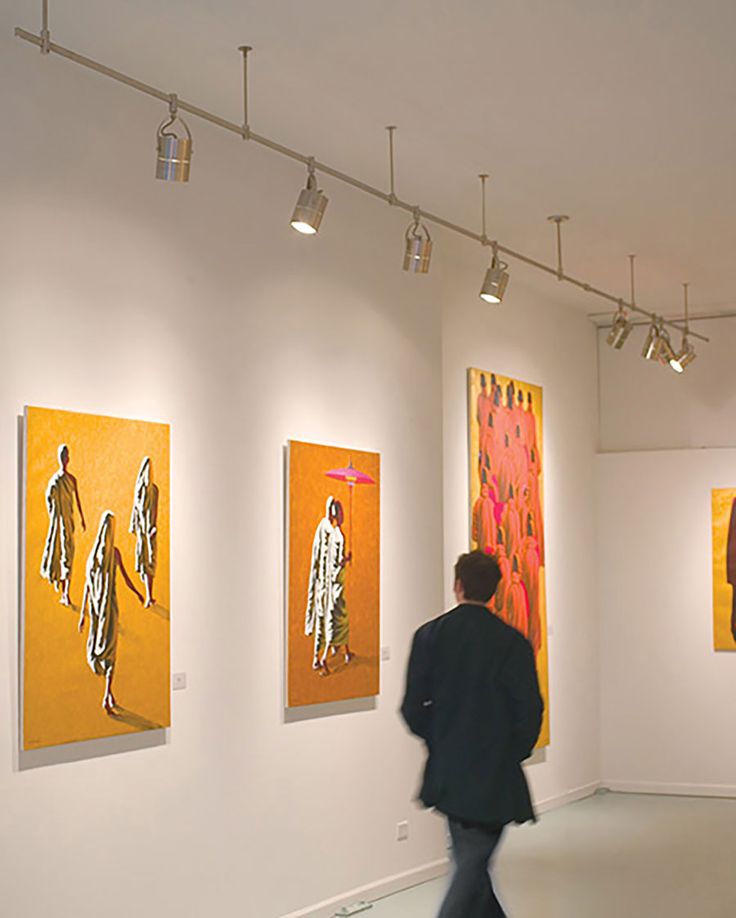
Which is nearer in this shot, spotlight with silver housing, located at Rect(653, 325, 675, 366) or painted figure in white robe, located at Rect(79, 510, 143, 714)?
painted figure in white robe, located at Rect(79, 510, 143, 714)

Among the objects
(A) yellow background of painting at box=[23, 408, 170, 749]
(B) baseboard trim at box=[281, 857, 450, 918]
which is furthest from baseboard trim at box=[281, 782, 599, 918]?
(A) yellow background of painting at box=[23, 408, 170, 749]

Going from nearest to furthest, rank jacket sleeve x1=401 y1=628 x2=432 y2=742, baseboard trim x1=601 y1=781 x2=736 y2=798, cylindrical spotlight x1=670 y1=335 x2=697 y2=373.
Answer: jacket sleeve x1=401 y1=628 x2=432 y2=742
cylindrical spotlight x1=670 y1=335 x2=697 y2=373
baseboard trim x1=601 y1=781 x2=736 y2=798

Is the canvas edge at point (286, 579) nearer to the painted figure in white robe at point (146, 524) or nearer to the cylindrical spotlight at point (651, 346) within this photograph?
the painted figure in white robe at point (146, 524)

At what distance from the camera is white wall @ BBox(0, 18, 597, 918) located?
5.13 meters

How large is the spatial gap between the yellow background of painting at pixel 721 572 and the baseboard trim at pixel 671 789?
1105 mm

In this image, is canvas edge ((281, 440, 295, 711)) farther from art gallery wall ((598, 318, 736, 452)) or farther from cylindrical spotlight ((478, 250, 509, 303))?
art gallery wall ((598, 318, 736, 452))

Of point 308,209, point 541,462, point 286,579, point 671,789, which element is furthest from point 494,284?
point 671,789

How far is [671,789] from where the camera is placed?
1073cm

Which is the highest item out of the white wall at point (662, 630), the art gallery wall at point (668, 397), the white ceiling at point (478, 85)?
the white ceiling at point (478, 85)

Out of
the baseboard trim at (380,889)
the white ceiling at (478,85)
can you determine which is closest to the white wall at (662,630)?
the white ceiling at (478,85)

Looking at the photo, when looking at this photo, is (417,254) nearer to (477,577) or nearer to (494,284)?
(494,284)

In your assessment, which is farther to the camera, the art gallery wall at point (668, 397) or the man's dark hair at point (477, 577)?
the art gallery wall at point (668, 397)

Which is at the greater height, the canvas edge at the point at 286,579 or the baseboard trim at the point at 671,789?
the canvas edge at the point at 286,579

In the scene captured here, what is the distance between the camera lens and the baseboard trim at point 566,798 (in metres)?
9.90
